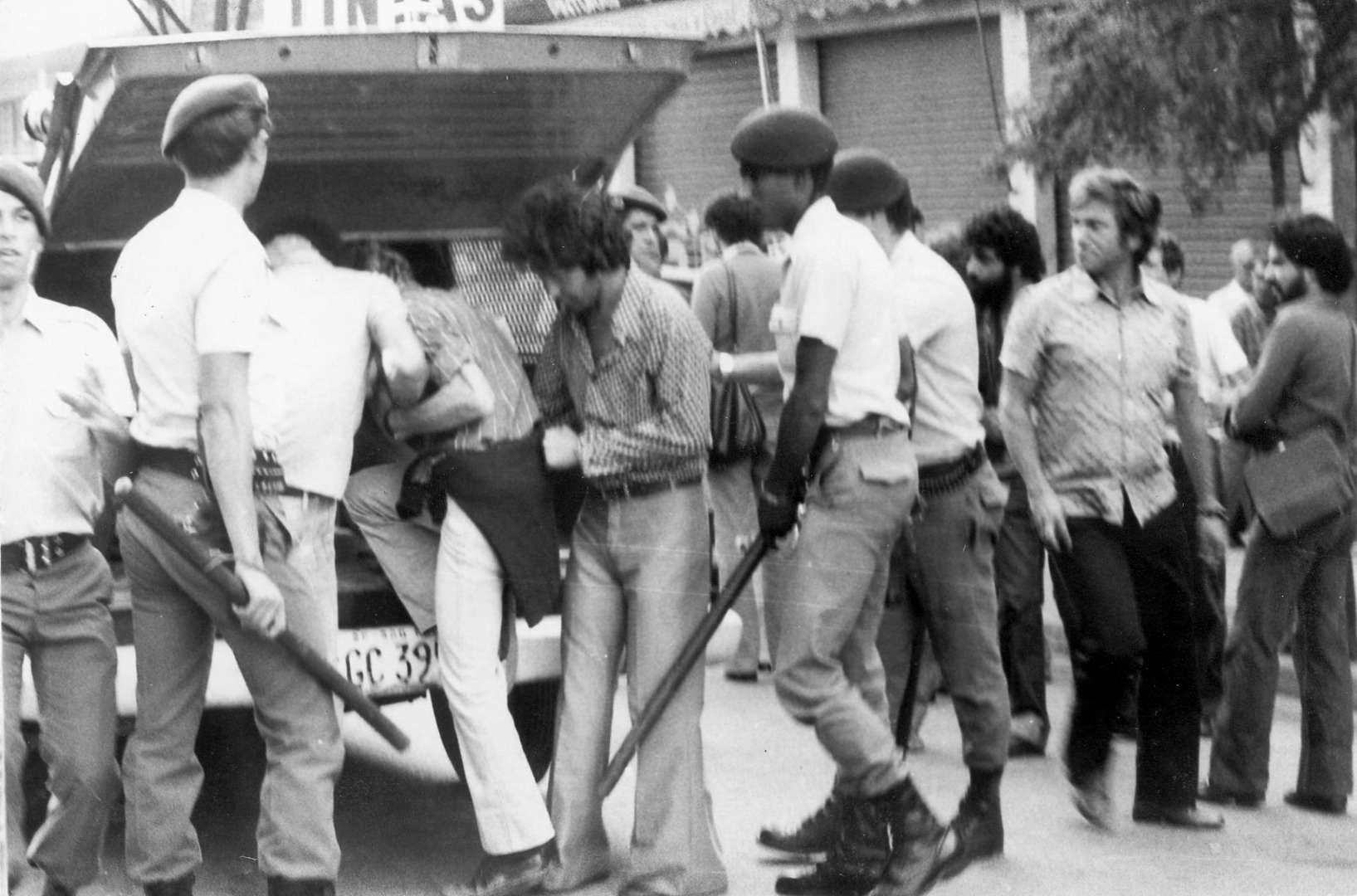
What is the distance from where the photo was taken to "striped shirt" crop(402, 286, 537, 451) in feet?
16.9

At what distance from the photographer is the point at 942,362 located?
222 inches

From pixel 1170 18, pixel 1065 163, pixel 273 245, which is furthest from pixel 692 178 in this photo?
pixel 273 245

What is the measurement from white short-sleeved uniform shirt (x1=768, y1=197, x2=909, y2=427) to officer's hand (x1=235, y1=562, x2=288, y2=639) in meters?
1.38

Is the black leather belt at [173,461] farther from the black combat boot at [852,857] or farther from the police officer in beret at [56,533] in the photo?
the black combat boot at [852,857]

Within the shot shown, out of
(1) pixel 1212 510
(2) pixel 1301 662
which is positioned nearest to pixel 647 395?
(1) pixel 1212 510

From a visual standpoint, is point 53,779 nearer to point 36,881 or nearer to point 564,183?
point 36,881

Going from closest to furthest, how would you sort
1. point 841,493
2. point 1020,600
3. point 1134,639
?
point 841,493, point 1134,639, point 1020,600

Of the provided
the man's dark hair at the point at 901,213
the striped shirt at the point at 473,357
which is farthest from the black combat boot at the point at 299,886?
the man's dark hair at the point at 901,213

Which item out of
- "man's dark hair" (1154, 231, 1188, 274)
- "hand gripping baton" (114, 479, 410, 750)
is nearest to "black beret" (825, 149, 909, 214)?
"hand gripping baton" (114, 479, 410, 750)

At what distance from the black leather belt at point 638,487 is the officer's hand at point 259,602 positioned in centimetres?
95

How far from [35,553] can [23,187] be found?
2.65ft

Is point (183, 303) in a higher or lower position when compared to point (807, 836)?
higher

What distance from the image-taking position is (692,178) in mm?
15500

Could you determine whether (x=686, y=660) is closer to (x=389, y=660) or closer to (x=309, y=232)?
(x=389, y=660)
